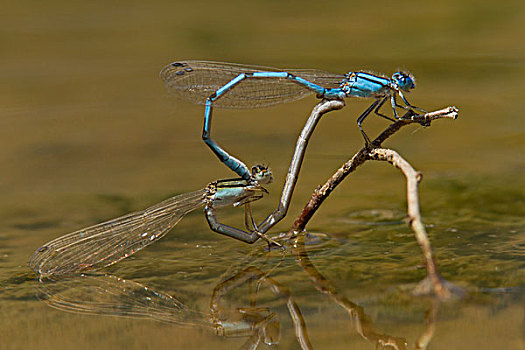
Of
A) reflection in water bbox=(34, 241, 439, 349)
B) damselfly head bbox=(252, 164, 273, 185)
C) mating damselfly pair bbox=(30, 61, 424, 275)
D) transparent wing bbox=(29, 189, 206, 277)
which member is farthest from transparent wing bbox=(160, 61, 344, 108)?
reflection in water bbox=(34, 241, 439, 349)

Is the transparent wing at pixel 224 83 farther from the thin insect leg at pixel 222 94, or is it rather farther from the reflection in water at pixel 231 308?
the reflection in water at pixel 231 308

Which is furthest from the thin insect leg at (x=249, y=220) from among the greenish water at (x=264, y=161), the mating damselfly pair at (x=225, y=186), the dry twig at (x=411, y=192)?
the dry twig at (x=411, y=192)

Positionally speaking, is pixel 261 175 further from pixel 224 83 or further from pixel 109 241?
pixel 109 241

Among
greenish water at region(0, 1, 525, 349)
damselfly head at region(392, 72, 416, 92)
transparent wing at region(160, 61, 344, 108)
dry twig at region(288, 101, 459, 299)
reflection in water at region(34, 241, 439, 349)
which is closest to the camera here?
dry twig at region(288, 101, 459, 299)

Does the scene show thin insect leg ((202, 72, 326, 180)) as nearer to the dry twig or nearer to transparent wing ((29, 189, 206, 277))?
transparent wing ((29, 189, 206, 277))

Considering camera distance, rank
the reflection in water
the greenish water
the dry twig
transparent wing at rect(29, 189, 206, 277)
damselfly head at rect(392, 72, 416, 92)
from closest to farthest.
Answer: the dry twig, the reflection in water, the greenish water, transparent wing at rect(29, 189, 206, 277), damselfly head at rect(392, 72, 416, 92)

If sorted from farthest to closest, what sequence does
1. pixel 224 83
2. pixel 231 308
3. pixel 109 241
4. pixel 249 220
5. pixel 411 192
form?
pixel 224 83
pixel 249 220
pixel 109 241
pixel 231 308
pixel 411 192

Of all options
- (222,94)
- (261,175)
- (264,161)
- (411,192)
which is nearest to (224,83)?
(222,94)
